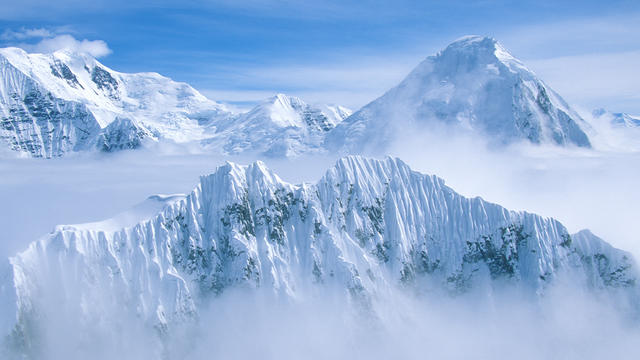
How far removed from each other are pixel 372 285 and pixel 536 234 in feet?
198

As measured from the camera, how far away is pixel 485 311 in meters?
173

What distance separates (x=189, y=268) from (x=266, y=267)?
25436mm

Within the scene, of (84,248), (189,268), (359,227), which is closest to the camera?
(84,248)

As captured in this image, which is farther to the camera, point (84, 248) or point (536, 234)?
point (536, 234)

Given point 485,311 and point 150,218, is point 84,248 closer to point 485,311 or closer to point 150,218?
point 150,218

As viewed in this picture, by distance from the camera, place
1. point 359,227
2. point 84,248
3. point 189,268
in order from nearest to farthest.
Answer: point 84,248 → point 189,268 → point 359,227

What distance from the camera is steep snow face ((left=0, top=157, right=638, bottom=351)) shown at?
149750mm

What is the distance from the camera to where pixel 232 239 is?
160500mm

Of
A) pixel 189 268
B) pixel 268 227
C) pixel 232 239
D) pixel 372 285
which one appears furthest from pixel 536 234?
pixel 189 268

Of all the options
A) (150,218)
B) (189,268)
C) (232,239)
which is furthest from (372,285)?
(150,218)

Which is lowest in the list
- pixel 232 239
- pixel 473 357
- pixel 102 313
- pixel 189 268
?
pixel 473 357

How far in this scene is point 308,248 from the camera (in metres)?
167

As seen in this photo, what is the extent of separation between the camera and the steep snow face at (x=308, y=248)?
149750 mm

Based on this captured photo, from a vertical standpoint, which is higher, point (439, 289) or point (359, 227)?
point (359, 227)
